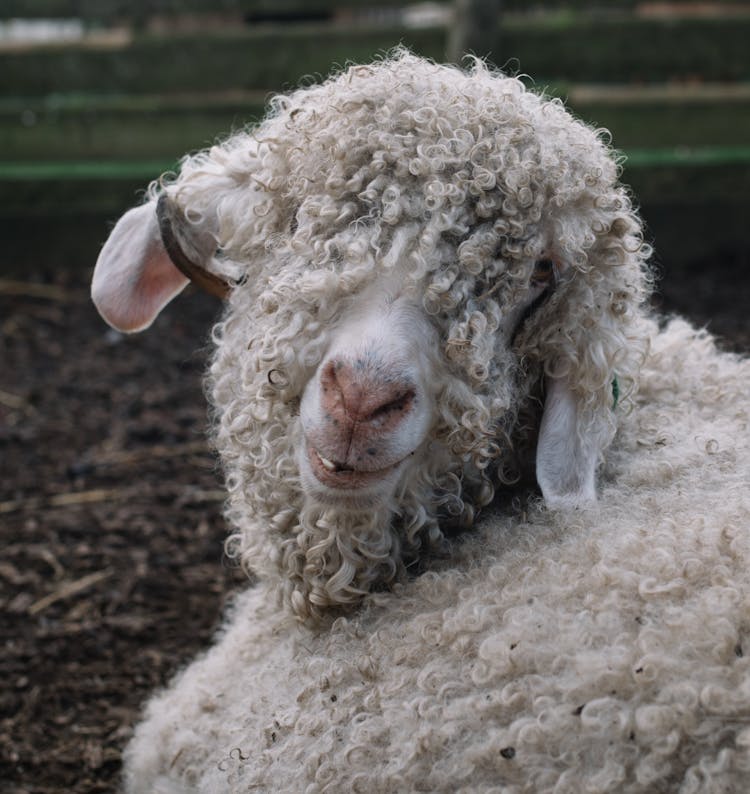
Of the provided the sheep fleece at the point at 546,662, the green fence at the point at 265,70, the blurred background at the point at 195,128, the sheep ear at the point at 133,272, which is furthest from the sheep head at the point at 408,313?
the green fence at the point at 265,70

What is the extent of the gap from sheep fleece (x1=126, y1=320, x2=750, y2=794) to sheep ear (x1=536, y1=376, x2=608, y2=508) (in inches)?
2.0

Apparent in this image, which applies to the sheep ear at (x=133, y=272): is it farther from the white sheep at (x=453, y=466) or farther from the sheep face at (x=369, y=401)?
the sheep face at (x=369, y=401)

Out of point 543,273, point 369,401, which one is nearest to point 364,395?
point 369,401

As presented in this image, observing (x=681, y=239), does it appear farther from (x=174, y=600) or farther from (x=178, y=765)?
(x=178, y=765)

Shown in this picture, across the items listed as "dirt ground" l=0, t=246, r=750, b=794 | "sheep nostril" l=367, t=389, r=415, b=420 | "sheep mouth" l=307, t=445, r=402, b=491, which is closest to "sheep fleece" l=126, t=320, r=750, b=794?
"sheep mouth" l=307, t=445, r=402, b=491

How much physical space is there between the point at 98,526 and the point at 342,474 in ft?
8.06

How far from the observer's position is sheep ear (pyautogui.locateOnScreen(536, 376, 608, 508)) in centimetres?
222

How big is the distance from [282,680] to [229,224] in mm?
994

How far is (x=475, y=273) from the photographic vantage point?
209 cm

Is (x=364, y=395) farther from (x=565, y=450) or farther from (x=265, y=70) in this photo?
(x=265, y=70)

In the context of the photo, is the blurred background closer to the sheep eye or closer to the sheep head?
the sheep head

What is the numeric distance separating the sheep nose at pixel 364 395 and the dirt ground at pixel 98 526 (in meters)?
1.58

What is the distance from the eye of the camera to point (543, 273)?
7.23ft

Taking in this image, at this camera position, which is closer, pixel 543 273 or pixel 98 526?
pixel 543 273
